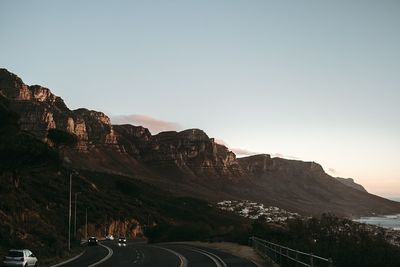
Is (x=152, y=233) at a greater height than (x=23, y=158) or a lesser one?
lesser

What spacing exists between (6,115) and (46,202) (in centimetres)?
2039

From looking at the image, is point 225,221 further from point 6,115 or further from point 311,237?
point 311,237

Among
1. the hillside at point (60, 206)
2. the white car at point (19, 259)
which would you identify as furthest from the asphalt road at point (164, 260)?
the white car at point (19, 259)

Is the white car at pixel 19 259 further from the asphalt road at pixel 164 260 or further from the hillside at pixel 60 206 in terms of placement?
the hillside at pixel 60 206

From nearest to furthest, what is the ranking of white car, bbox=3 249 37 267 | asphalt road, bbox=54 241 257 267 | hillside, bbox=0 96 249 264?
white car, bbox=3 249 37 267 → asphalt road, bbox=54 241 257 267 → hillside, bbox=0 96 249 264

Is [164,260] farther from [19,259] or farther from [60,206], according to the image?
A: [60,206]

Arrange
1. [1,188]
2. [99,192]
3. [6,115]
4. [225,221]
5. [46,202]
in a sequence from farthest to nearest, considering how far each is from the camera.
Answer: [225,221]
[99,192]
[46,202]
[6,115]
[1,188]

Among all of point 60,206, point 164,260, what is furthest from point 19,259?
point 60,206

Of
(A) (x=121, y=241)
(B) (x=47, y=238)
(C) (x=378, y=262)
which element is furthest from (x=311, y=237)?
(A) (x=121, y=241)

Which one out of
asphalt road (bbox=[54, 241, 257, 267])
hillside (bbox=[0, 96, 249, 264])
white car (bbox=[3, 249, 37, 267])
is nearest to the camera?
white car (bbox=[3, 249, 37, 267])

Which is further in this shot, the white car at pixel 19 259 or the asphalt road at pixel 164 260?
the asphalt road at pixel 164 260

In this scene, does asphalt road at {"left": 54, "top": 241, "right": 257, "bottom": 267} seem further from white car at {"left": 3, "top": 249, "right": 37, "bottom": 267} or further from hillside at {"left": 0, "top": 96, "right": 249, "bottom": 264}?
white car at {"left": 3, "top": 249, "right": 37, "bottom": 267}

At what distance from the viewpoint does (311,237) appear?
39.0 meters

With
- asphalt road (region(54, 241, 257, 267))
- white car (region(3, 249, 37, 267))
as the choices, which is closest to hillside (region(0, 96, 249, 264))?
asphalt road (region(54, 241, 257, 267))
